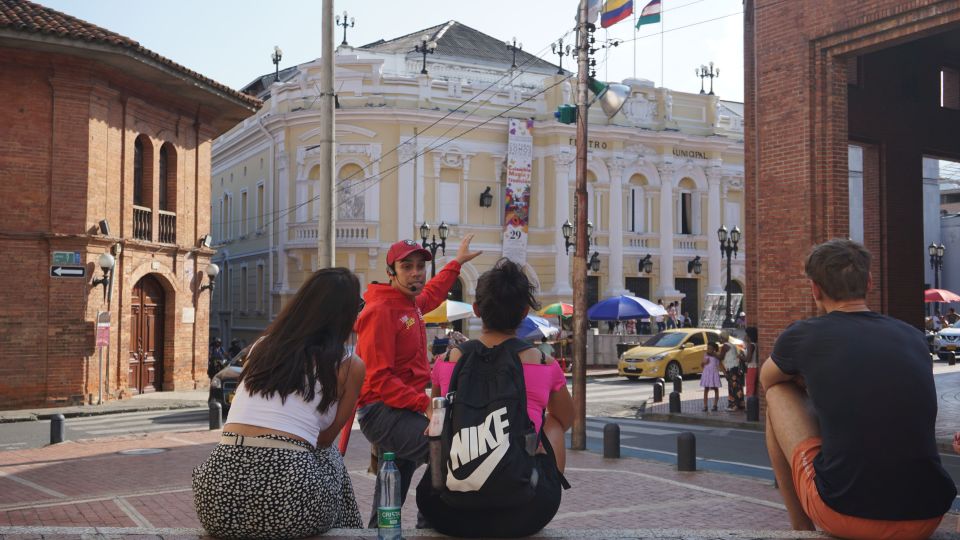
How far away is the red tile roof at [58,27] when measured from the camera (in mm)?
19766

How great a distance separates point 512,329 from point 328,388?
38.1 inches

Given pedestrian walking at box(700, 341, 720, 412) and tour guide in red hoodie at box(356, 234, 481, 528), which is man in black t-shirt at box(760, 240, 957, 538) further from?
pedestrian walking at box(700, 341, 720, 412)

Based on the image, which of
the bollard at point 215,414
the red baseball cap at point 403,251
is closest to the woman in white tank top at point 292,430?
the red baseball cap at point 403,251

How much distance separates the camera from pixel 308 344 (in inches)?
→ 166

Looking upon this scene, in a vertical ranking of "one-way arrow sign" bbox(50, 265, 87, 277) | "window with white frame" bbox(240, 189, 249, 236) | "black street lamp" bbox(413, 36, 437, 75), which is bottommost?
"one-way arrow sign" bbox(50, 265, 87, 277)

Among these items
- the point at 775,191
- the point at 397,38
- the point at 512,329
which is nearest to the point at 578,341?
the point at 775,191

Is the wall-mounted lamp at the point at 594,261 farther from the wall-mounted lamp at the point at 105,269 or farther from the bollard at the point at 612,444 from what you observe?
the bollard at the point at 612,444

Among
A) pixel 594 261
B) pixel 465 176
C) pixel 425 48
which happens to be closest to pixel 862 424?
pixel 465 176

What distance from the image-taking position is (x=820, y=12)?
14359 mm

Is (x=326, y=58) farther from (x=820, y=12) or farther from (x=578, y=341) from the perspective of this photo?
(x=820, y=12)

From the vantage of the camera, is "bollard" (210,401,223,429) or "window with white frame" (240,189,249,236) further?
"window with white frame" (240,189,249,236)

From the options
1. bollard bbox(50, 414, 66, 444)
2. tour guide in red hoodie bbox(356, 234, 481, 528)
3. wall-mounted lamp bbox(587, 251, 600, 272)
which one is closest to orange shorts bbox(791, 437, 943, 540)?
tour guide in red hoodie bbox(356, 234, 481, 528)

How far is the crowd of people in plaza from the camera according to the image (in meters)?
3.78

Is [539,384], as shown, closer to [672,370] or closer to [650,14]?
[650,14]
